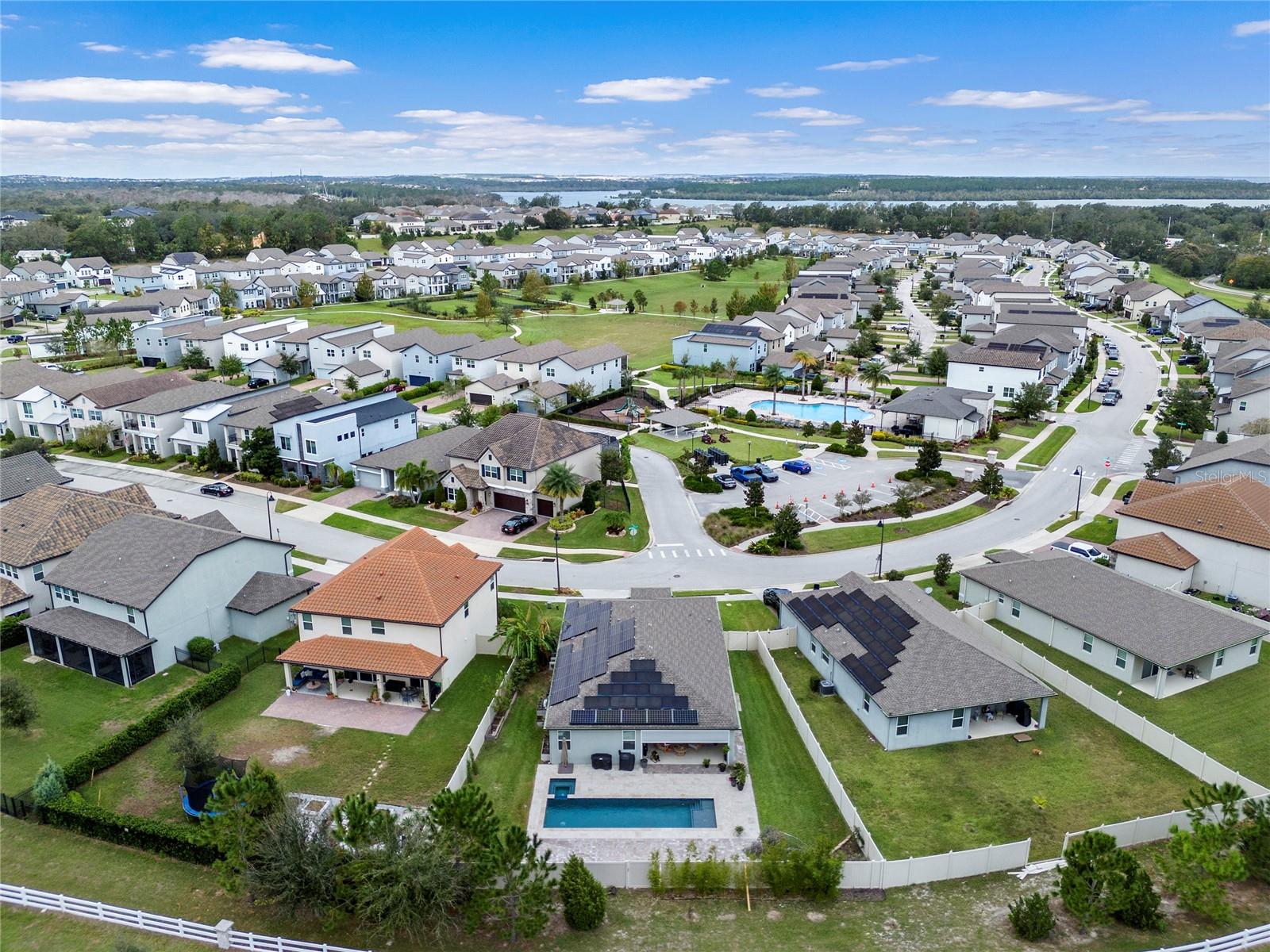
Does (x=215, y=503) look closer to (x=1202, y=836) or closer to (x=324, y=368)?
(x=324, y=368)

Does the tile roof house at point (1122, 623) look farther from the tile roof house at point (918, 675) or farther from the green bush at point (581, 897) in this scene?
the green bush at point (581, 897)

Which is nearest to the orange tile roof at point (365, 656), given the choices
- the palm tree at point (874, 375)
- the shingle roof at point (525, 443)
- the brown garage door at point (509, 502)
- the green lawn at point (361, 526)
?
the green lawn at point (361, 526)

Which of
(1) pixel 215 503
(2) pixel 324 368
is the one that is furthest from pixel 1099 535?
(2) pixel 324 368

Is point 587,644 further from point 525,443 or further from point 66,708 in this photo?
point 525,443

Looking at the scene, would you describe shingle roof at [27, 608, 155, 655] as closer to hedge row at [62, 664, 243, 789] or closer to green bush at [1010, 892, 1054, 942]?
hedge row at [62, 664, 243, 789]

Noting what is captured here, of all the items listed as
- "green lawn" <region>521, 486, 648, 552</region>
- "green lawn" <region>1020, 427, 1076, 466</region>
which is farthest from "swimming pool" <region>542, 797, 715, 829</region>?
"green lawn" <region>1020, 427, 1076, 466</region>

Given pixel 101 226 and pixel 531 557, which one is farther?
pixel 101 226

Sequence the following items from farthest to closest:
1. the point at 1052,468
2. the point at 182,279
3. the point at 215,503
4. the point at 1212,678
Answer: the point at 182,279
the point at 1052,468
the point at 215,503
the point at 1212,678
